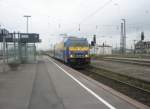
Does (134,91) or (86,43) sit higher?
(86,43)

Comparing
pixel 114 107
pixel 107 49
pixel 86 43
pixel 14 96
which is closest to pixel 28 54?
pixel 86 43

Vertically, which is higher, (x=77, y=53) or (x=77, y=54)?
(x=77, y=53)

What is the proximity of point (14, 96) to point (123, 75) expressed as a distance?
1536 cm

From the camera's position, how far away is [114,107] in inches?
389

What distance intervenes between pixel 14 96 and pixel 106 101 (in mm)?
3524

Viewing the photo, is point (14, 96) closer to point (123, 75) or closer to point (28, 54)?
point (123, 75)

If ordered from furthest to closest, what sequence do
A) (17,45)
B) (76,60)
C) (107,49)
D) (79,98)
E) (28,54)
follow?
(107,49)
(28,54)
(17,45)
(76,60)
(79,98)

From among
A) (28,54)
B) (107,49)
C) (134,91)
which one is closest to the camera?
(134,91)

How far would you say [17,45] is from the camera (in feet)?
128

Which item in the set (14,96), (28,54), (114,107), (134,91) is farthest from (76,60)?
(114,107)

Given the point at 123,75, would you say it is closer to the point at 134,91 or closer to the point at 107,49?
the point at 134,91

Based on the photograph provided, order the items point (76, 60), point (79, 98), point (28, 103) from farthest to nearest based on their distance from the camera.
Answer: point (76, 60)
point (79, 98)
point (28, 103)

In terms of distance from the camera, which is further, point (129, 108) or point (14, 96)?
point (14, 96)

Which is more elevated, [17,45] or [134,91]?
[17,45]
